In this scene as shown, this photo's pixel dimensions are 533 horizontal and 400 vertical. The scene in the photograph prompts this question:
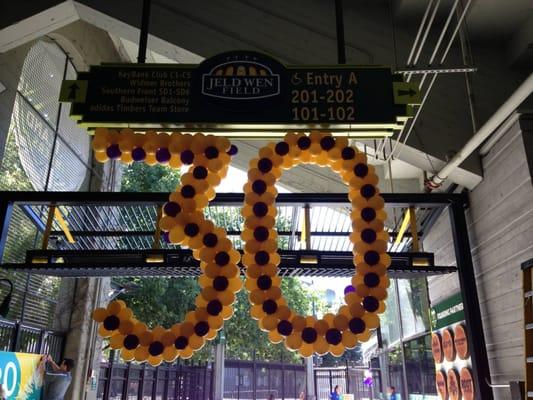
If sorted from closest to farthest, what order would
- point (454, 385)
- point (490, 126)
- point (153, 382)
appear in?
point (490, 126) < point (454, 385) < point (153, 382)

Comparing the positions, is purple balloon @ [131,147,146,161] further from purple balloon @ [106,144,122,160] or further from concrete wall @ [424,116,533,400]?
concrete wall @ [424,116,533,400]

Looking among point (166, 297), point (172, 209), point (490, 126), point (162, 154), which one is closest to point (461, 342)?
point (490, 126)

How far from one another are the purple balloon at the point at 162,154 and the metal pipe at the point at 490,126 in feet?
9.22

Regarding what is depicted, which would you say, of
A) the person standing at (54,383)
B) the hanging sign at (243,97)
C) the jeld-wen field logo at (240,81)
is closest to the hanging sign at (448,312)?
the hanging sign at (243,97)

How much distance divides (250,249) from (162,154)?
34.8 inches

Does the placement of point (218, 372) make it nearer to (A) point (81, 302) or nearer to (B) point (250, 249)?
(A) point (81, 302)

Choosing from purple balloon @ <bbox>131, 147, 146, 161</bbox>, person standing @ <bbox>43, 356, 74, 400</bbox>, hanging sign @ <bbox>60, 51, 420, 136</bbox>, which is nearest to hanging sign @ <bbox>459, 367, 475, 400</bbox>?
hanging sign @ <bbox>60, 51, 420, 136</bbox>

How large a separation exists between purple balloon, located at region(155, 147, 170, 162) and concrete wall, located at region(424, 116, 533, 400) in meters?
3.03

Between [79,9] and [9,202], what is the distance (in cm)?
247

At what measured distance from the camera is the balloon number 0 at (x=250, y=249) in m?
2.76

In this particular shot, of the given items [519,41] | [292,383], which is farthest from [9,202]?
[292,383]

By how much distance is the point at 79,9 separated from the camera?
18.5ft

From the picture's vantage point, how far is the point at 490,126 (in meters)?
4.24

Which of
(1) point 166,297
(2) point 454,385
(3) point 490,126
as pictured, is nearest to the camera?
(3) point 490,126
